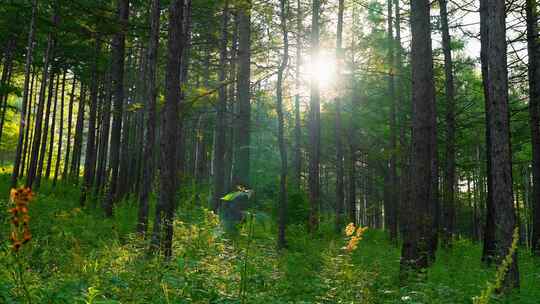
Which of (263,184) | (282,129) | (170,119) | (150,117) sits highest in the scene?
(150,117)

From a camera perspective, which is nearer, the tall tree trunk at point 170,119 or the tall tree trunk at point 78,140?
the tall tree trunk at point 170,119

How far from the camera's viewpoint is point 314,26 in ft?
52.5

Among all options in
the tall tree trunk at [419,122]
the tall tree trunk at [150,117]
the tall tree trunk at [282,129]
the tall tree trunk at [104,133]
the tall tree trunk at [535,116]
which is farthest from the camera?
the tall tree trunk at [104,133]

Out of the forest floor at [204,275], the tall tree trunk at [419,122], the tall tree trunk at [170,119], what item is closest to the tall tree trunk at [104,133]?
the forest floor at [204,275]

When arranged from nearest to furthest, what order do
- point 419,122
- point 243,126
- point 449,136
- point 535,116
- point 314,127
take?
point 419,122 < point 535,116 < point 243,126 < point 449,136 < point 314,127

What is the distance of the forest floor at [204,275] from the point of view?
3.85 metres

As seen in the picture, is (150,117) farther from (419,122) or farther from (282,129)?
(419,122)

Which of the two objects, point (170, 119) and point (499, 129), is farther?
point (170, 119)

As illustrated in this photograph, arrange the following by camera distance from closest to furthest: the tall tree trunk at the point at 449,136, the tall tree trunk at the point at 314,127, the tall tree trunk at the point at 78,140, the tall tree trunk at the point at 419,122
Result: the tall tree trunk at the point at 419,122
the tall tree trunk at the point at 449,136
the tall tree trunk at the point at 314,127
the tall tree trunk at the point at 78,140

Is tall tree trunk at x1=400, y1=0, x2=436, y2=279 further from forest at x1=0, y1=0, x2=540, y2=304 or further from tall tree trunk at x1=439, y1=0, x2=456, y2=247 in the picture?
tall tree trunk at x1=439, y1=0, x2=456, y2=247

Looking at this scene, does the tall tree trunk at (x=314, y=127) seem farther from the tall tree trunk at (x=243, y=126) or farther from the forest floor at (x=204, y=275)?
the forest floor at (x=204, y=275)

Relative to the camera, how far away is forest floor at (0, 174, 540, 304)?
3854mm

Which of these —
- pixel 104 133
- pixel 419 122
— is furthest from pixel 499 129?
pixel 104 133

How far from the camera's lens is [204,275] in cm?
471
